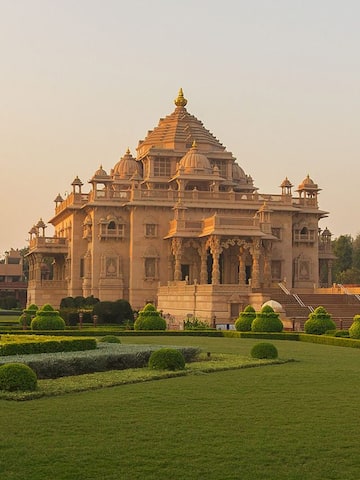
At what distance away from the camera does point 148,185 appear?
2168 inches

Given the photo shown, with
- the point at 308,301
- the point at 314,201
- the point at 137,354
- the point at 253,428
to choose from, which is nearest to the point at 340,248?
the point at 314,201

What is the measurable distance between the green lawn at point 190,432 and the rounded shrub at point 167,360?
1.33 m

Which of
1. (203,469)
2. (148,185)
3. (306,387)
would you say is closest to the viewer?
(203,469)

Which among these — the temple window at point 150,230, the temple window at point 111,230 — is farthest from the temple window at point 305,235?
the temple window at point 111,230

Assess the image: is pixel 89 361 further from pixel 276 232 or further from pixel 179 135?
pixel 179 135

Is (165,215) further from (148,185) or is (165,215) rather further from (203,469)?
(203,469)

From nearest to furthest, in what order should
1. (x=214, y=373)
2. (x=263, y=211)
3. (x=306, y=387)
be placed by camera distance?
(x=306, y=387) → (x=214, y=373) → (x=263, y=211)

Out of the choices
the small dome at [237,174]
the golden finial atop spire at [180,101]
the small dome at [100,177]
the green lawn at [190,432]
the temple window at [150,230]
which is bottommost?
the green lawn at [190,432]

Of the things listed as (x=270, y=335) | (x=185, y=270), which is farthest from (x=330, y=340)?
(x=185, y=270)

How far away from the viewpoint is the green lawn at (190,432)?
28.3 feet

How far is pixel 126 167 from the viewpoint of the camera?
58.2 m

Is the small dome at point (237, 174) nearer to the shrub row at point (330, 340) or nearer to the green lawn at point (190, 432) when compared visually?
the shrub row at point (330, 340)

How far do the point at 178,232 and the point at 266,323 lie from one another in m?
17.3

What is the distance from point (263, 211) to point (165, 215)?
21.3ft
